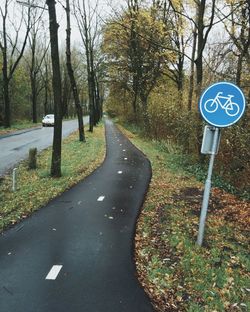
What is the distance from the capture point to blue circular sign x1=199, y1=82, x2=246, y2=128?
5746 millimetres

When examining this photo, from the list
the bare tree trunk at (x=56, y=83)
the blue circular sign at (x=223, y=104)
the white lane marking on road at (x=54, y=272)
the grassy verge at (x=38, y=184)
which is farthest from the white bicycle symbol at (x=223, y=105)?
the bare tree trunk at (x=56, y=83)

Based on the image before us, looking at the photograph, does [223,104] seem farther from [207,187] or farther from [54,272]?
[54,272]

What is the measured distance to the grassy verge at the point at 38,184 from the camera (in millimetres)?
8258

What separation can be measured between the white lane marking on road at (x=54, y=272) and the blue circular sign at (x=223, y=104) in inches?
132

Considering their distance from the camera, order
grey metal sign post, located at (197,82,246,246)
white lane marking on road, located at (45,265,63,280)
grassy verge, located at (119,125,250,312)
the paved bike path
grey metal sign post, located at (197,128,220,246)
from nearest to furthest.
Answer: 1. the paved bike path
2. grassy verge, located at (119,125,250,312)
3. white lane marking on road, located at (45,265,63,280)
4. grey metal sign post, located at (197,82,246,246)
5. grey metal sign post, located at (197,128,220,246)

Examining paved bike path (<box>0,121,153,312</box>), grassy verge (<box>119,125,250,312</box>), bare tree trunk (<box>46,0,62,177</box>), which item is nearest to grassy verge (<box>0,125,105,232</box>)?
paved bike path (<box>0,121,153,312</box>)

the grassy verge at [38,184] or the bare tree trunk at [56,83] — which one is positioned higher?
the bare tree trunk at [56,83]

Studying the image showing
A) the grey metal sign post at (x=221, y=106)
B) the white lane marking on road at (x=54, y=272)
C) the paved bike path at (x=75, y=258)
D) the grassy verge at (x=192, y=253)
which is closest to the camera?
the paved bike path at (x=75, y=258)

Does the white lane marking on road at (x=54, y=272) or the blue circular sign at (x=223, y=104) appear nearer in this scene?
the white lane marking on road at (x=54, y=272)

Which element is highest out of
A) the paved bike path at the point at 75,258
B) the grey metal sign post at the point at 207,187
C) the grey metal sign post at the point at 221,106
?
the grey metal sign post at the point at 221,106

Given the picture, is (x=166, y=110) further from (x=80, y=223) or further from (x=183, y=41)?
(x=80, y=223)

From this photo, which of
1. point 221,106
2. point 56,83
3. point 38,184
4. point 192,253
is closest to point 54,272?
point 192,253

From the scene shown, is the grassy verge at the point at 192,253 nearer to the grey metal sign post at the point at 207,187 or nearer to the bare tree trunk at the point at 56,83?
the grey metal sign post at the point at 207,187

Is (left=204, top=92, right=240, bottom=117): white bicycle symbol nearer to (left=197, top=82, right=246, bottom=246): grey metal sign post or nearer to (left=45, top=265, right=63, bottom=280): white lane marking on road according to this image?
(left=197, top=82, right=246, bottom=246): grey metal sign post
